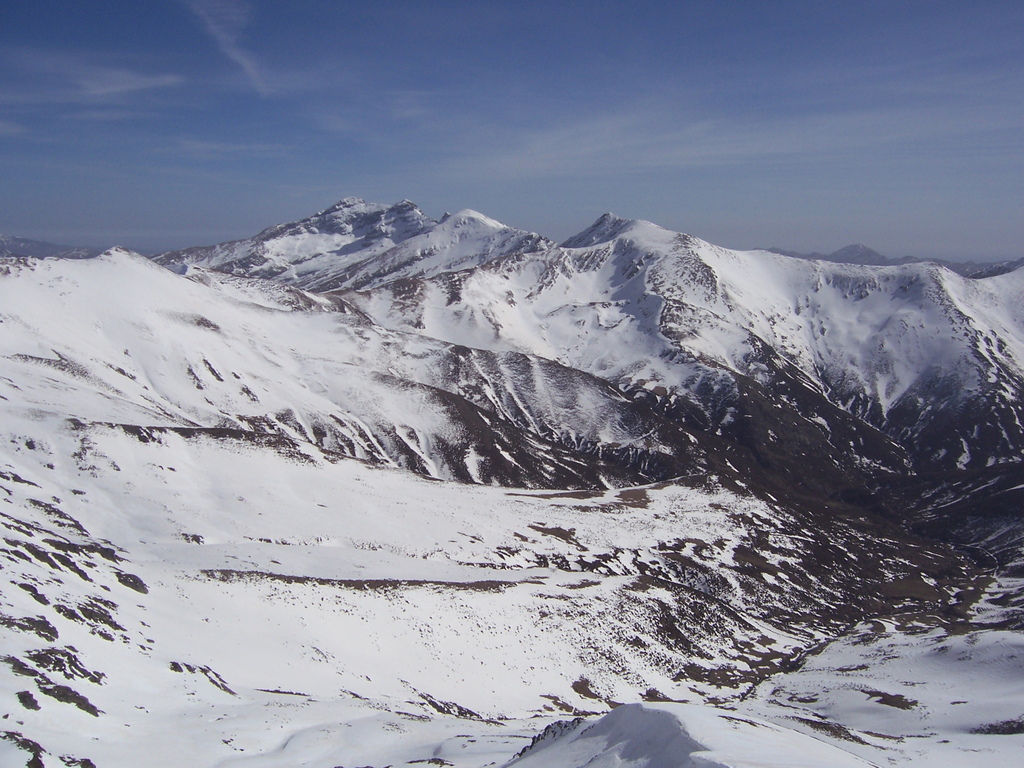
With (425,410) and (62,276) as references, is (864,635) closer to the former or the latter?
(425,410)

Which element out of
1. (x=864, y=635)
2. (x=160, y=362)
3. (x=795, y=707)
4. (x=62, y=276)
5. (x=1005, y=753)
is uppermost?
(x=62, y=276)

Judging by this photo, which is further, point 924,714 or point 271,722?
point 924,714

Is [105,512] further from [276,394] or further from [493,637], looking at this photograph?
[276,394]

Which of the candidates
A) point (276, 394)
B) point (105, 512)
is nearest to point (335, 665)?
point (105, 512)

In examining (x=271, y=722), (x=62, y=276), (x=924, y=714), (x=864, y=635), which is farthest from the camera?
(x=62, y=276)

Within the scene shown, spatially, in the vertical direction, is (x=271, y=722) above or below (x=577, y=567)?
above

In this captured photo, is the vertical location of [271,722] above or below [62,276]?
below

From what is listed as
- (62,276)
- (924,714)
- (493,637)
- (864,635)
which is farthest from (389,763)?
(62,276)

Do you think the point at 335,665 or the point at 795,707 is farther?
the point at 795,707

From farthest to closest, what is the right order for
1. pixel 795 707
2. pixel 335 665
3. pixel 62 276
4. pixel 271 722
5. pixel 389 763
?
pixel 62 276 → pixel 795 707 → pixel 335 665 → pixel 271 722 → pixel 389 763
